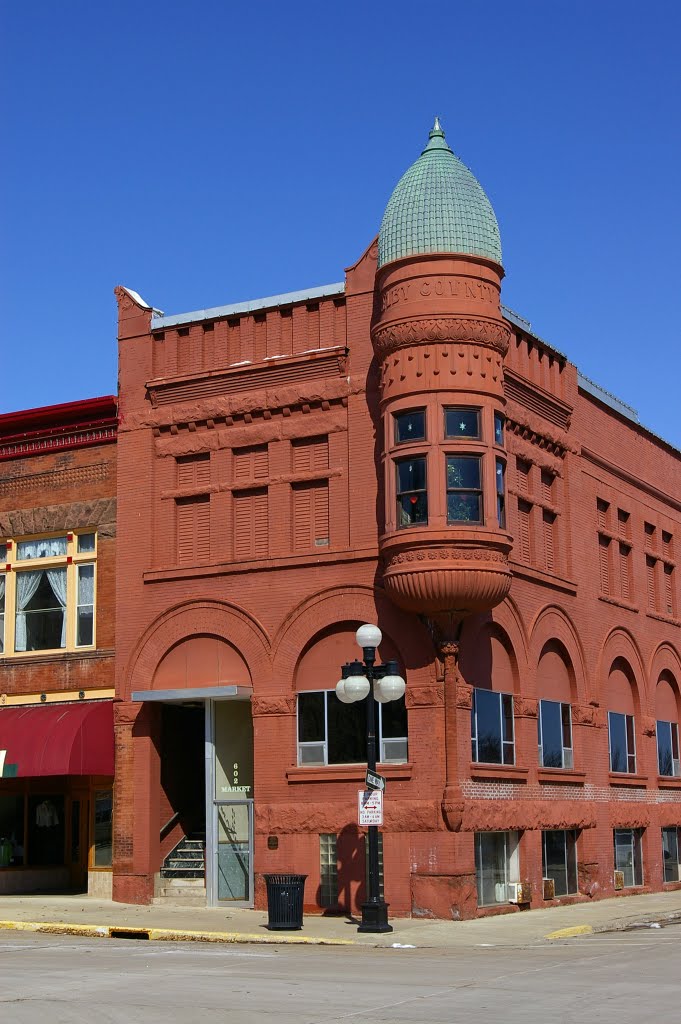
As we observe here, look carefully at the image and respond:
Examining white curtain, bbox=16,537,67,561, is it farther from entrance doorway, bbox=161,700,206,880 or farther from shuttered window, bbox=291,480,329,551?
shuttered window, bbox=291,480,329,551

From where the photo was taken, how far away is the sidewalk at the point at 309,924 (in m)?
23.5

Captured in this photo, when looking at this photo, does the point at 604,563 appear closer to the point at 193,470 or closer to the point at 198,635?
the point at 193,470

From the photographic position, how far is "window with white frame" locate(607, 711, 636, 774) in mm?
35938

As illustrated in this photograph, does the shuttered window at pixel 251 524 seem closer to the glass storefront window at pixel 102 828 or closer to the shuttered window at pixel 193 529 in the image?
the shuttered window at pixel 193 529

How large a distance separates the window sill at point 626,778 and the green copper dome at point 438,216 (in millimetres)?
14062

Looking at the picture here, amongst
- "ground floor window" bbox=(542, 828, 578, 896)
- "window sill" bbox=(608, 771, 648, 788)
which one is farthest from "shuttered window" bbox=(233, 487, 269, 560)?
"window sill" bbox=(608, 771, 648, 788)

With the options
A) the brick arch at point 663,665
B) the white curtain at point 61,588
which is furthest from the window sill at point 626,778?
the white curtain at point 61,588

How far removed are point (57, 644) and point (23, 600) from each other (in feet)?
5.44

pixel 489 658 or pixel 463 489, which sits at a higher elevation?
pixel 463 489

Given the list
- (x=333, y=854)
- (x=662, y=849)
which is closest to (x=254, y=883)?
(x=333, y=854)

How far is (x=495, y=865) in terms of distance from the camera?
95.7 feet

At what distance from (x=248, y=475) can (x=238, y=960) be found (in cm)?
1351

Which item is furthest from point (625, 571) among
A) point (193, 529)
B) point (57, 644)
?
point (57, 644)

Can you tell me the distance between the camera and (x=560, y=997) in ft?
50.1
